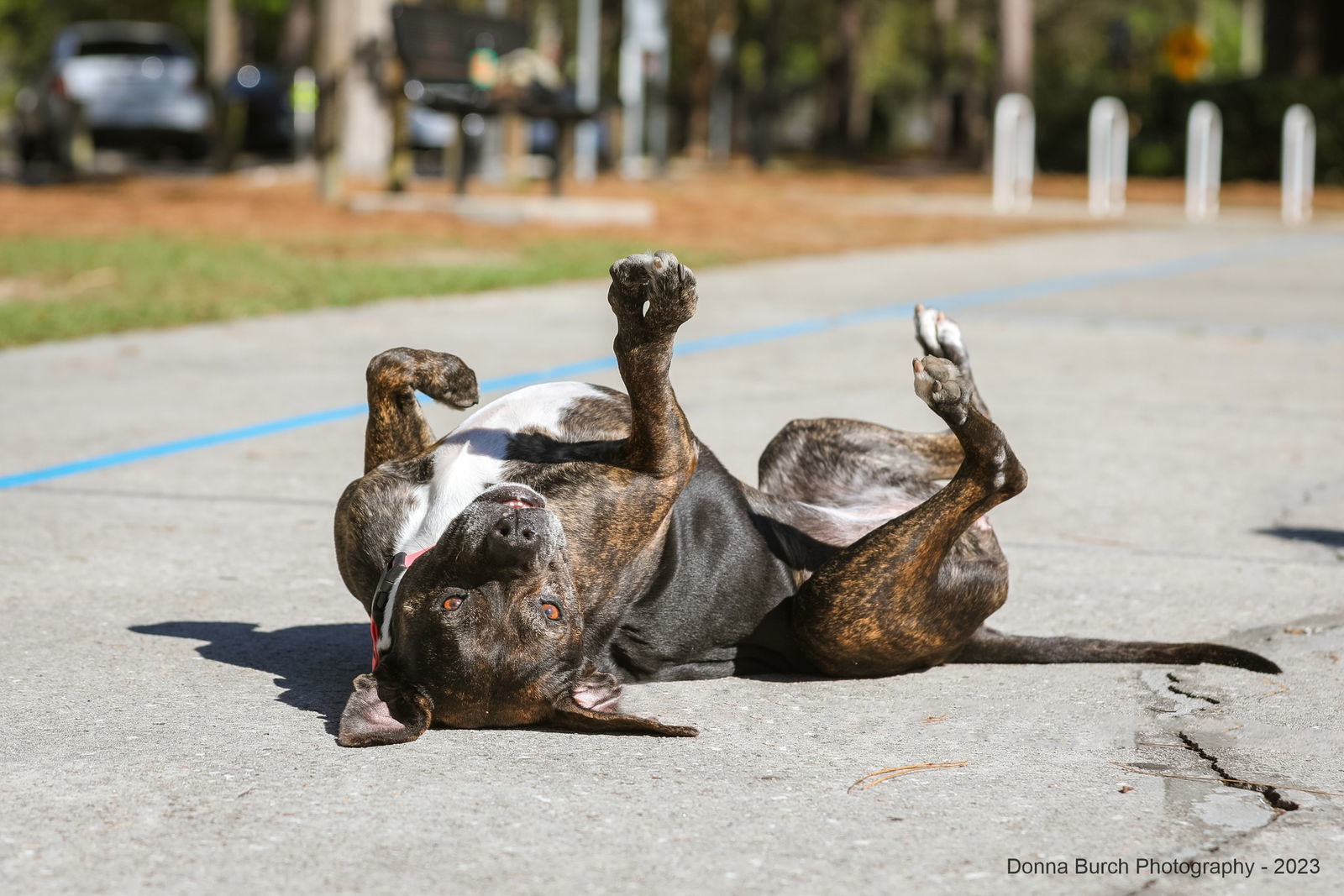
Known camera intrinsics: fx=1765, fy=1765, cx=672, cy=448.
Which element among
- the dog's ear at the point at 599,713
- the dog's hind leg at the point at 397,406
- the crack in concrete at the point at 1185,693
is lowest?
the crack in concrete at the point at 1185,693

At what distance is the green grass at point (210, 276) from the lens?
10.2 m

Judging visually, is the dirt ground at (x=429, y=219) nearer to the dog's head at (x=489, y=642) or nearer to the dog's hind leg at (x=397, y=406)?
the dog's hind leg at (x=397, y=406)

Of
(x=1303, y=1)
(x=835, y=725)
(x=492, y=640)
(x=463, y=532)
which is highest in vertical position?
(x=1303, y=1)

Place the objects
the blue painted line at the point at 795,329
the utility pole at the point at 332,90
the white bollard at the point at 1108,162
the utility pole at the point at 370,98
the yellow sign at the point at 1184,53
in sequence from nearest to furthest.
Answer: the blue painted line at the point at 795,329, the utility pole at the point at 332,90, the utility pole at the point at 370,98, the white bollard at the point at 1108,162, the yellow sign at the point at 1184,53

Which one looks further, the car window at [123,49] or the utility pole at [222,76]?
the car window at [123,49]

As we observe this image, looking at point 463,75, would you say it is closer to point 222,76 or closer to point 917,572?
point 222,76

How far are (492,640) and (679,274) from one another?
98 centimetres

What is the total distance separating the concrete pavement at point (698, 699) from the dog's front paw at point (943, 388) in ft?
2.19

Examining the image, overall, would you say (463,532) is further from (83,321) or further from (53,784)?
(83,321)

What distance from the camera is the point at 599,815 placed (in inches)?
126

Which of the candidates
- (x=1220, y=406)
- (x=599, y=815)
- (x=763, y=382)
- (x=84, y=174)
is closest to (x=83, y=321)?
(x=763, y=382)

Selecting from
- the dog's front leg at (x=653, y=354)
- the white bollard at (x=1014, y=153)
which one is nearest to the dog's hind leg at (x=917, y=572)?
the dog's front leg at (x=653, y=354)

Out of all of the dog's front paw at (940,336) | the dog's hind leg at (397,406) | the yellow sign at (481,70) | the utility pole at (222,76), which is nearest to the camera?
the dog's hind leg at (397,406)

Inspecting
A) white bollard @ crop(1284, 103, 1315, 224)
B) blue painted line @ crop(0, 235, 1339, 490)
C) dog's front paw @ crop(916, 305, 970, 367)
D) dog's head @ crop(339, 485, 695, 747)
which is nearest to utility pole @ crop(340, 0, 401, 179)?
blue painted line @ crop(0, 235, 1339, 490)
